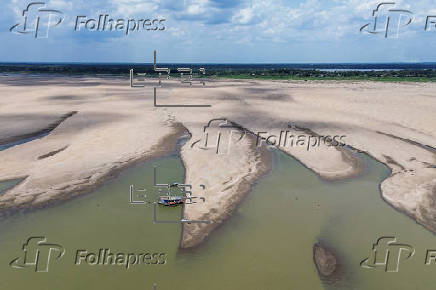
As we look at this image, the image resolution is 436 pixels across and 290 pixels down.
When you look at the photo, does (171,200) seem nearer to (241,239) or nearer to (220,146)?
(241,239)

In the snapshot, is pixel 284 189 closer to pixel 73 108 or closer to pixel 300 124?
pixel 300 124

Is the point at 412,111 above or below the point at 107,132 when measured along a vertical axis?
above

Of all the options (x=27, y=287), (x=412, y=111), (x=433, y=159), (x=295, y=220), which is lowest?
(x=27, y=287)

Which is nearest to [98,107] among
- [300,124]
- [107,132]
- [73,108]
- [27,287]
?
[73,108]
